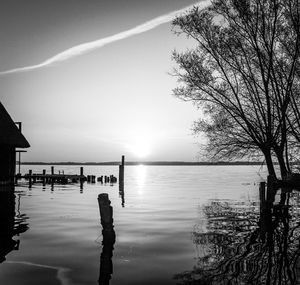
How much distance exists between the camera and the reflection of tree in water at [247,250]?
24.8 ft

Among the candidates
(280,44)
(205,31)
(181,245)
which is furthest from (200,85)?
(181,245)

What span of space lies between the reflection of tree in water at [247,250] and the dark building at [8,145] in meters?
18.2

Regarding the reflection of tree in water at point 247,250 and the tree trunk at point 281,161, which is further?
the tree trunk at point 281,161

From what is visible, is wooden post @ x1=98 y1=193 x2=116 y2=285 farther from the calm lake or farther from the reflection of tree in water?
the reflection of tree in water

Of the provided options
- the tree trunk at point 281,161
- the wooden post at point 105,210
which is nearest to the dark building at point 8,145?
the wooden post at point 105,210

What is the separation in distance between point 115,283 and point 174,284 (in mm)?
1189

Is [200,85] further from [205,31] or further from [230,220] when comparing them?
[230,220]

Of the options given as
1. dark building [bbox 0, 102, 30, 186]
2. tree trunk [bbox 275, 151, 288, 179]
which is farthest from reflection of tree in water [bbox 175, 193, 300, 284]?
dark building [bbox 0, 102, 30, 186]

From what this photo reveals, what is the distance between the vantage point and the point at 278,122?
25.1 meters

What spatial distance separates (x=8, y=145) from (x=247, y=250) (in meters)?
23.8

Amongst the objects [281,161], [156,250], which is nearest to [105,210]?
[156,250]

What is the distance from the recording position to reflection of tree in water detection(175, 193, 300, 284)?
7559 millimetres

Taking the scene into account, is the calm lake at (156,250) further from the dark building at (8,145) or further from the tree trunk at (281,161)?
the dark building at (8,145)

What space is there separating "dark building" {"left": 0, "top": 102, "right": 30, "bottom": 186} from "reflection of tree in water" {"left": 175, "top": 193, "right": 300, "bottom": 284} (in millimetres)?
18179
